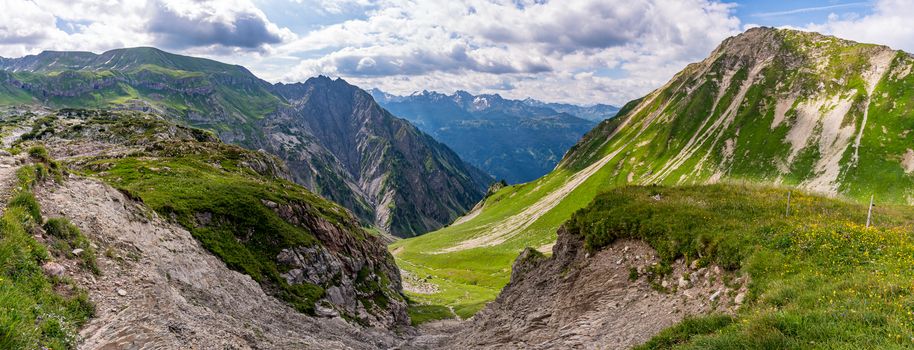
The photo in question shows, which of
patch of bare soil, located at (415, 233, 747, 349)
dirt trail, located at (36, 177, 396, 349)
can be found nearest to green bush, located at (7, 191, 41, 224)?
dirt trail, located at (36, 177, 396, 349)

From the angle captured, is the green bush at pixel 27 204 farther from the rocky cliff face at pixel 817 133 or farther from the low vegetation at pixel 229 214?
the rocky cliff face at pixel 817 133

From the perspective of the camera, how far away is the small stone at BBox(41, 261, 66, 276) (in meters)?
18.0

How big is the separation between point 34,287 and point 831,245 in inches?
1336

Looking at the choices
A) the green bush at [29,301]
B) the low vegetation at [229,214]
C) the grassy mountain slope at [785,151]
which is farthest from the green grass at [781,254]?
the grassy mountain slope at [785,151]

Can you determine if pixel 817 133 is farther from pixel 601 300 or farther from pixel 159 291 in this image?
pixel 159 291

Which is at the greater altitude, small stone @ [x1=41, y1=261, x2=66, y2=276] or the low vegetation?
small stone @ [x1=41, y1=261, x2=66, y2=276]

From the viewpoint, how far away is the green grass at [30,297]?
44.0 ft

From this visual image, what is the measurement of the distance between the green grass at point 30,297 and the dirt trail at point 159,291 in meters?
0.81

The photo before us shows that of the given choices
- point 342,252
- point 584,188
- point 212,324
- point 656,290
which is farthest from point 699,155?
point 212,324

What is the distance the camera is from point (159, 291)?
73.5 ft

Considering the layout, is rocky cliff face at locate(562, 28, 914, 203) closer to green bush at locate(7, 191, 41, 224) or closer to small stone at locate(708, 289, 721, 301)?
small stone at locate(708, 289, 721, 301)

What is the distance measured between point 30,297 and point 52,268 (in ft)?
11.2

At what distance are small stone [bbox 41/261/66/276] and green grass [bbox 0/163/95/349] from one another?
1.07 ft

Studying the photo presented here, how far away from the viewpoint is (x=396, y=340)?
54250 mm
